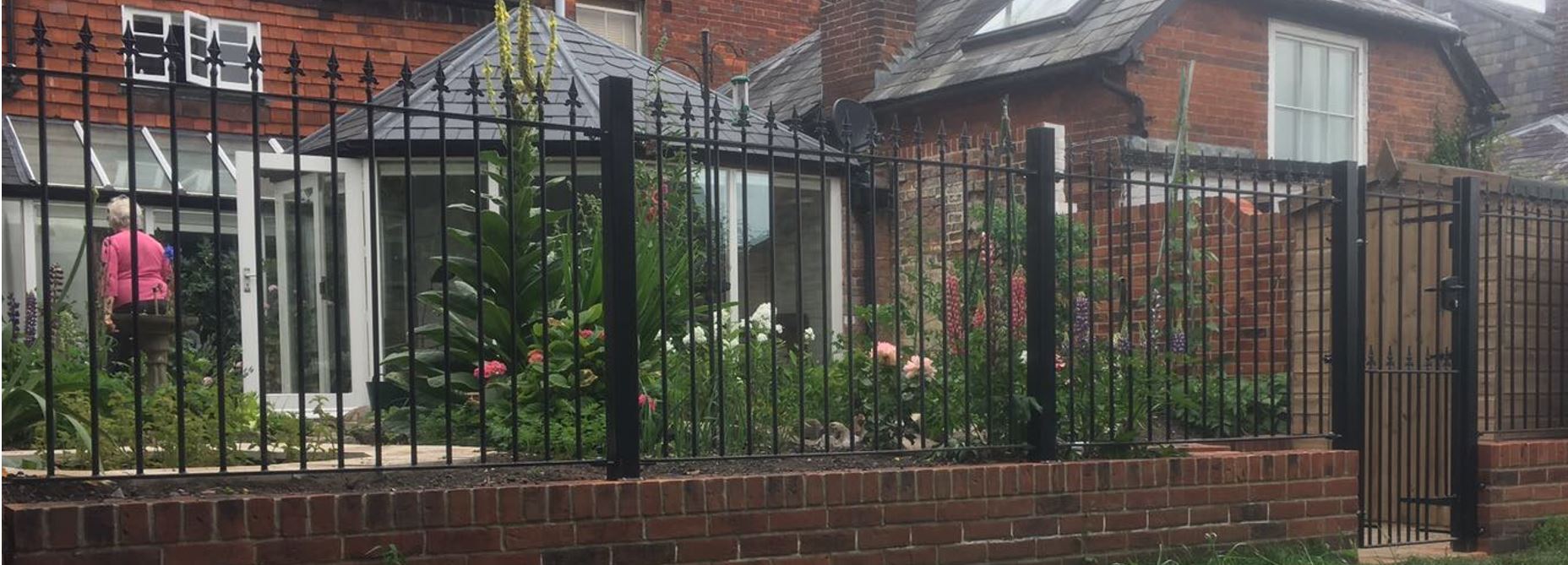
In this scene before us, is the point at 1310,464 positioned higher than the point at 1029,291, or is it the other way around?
the point at 1029,291

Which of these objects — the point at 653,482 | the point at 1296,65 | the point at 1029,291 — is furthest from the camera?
the point at 1296,65

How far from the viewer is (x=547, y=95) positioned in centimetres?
927

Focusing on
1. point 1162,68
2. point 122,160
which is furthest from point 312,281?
point 1162,68

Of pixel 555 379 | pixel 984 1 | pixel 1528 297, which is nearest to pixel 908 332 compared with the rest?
pixel 555 379

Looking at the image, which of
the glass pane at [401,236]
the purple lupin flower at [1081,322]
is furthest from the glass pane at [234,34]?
the purple lupin flower at [1081,322]

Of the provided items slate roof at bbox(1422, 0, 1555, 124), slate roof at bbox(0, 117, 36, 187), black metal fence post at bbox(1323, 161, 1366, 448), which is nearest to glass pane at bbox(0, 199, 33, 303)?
slate roof at bbox(0, 117, 36, 187)

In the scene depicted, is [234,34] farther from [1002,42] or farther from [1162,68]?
[1162,68]

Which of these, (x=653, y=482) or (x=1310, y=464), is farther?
(x=1310, y=464)

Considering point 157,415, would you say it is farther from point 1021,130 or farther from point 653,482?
point 1021,130

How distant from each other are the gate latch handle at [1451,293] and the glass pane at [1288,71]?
7.14m

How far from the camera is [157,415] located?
4.96 m

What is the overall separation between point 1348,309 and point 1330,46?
8553 mm

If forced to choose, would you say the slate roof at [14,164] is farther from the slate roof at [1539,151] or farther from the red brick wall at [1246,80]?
the slate roof at [1539,151]

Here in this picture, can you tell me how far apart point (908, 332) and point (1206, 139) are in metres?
7.99
